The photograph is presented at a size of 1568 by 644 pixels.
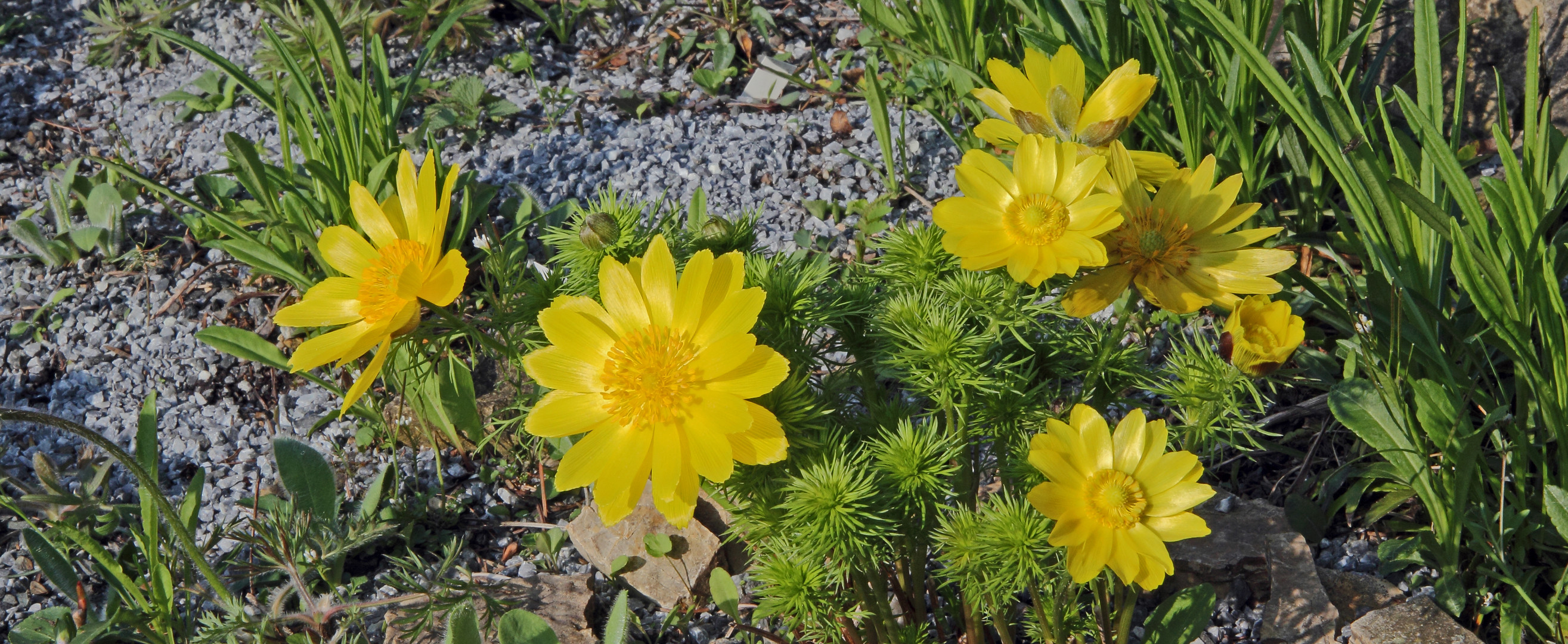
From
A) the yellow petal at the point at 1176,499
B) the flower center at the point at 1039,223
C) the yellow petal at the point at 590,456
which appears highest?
the flower center at the point at 1039,223

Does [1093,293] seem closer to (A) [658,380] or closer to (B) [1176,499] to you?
(B) [1176,499]

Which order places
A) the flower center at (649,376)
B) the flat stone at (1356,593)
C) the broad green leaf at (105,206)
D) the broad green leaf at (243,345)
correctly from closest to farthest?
the flower center at (649,376)
the flat stone at (1356,593)
the broad green leaf at (243,345)
the broad green leaf at (105,206)

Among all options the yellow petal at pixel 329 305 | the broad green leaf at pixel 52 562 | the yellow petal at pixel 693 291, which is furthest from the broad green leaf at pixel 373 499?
the yellow petal at pixel 693 291

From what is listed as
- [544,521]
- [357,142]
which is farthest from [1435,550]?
[357,142]

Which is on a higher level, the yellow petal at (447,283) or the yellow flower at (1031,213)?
the yellow flower at (1031,213)

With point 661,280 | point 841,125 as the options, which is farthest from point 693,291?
point 841,125

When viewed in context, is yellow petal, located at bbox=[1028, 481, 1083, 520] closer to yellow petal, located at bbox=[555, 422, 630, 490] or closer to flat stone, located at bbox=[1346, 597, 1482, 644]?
yellow petal, located at bbox=[555, 422, 630, 490]

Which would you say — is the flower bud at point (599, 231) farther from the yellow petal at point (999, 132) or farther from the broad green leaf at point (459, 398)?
the broad green leaf at point (459, 398)
